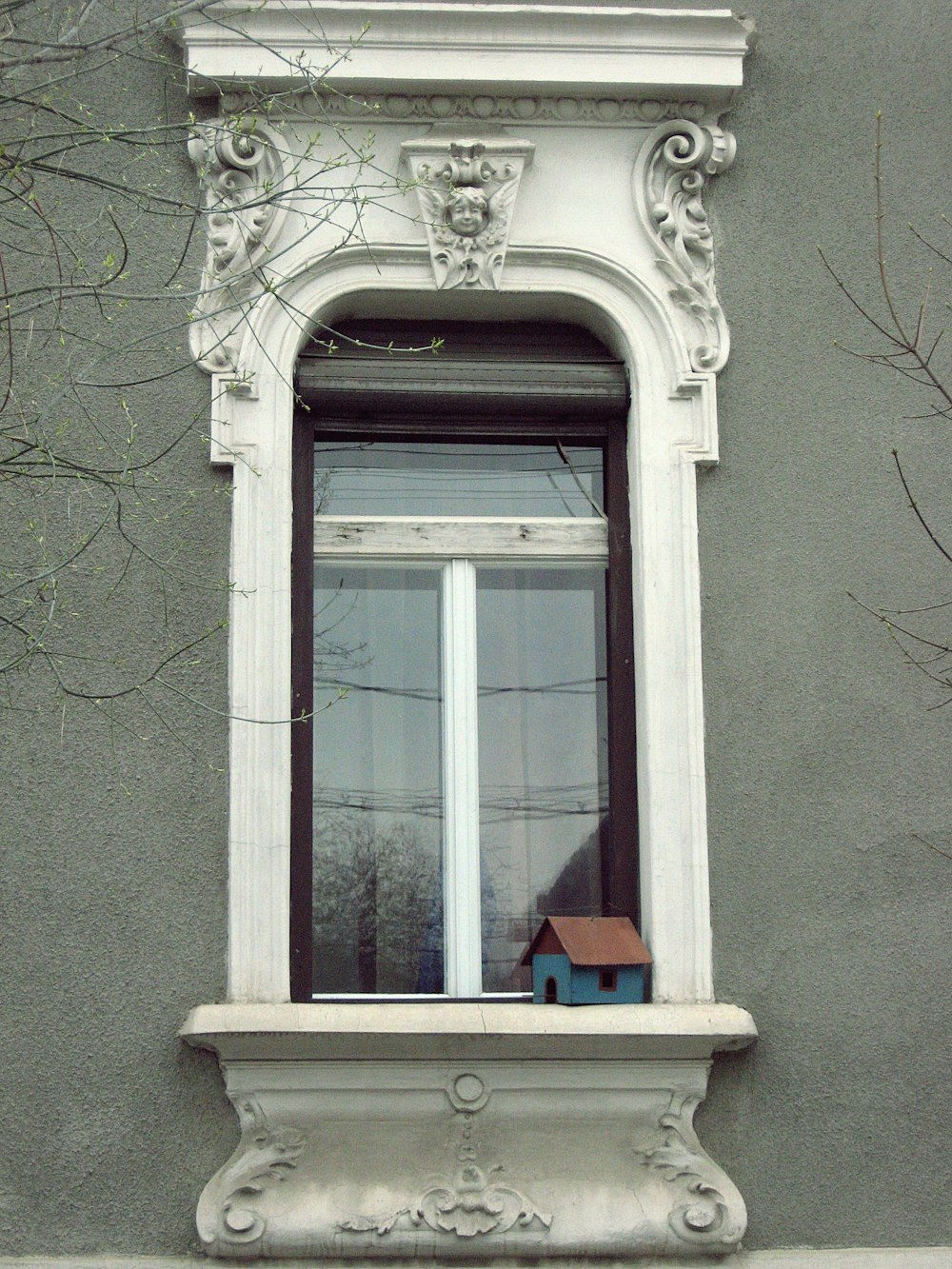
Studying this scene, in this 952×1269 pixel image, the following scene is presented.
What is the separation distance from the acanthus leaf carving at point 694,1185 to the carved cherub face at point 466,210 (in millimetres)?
3029

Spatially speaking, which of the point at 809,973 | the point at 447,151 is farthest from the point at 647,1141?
the point at 447,151

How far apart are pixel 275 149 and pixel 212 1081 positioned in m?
3.19

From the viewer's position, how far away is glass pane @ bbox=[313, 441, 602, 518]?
6258 mm

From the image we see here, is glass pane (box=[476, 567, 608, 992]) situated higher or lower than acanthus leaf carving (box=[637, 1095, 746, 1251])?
higher

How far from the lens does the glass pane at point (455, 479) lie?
626 centimetres

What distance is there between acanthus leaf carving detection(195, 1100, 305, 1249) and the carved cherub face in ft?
9.97

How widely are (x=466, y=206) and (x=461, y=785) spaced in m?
2.02

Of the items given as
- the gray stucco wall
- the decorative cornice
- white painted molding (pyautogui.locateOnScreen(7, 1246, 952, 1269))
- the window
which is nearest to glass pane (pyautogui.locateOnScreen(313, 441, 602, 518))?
the window

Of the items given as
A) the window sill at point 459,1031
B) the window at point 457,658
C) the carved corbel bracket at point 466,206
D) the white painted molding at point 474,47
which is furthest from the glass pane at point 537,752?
the white painted molding at point 474,47

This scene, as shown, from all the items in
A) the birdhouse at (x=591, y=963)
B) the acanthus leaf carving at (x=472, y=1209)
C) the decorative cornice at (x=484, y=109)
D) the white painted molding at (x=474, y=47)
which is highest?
the white painted molding at (x=474, y=47)

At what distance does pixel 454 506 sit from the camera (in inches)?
247

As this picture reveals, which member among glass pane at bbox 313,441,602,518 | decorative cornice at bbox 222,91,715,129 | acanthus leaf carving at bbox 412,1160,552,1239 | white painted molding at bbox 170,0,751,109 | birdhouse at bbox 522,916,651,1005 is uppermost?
white painted molding at bbox 170,0,751,109

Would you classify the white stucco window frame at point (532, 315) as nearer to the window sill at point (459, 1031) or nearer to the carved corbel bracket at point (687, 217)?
the carved corbel bracket at point (687, 217)

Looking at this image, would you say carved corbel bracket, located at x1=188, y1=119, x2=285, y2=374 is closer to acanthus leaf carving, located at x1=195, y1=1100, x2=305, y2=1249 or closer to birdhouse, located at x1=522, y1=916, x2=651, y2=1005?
birdhouse, located at x1=522, y1=916, x2=651, y2=1005
